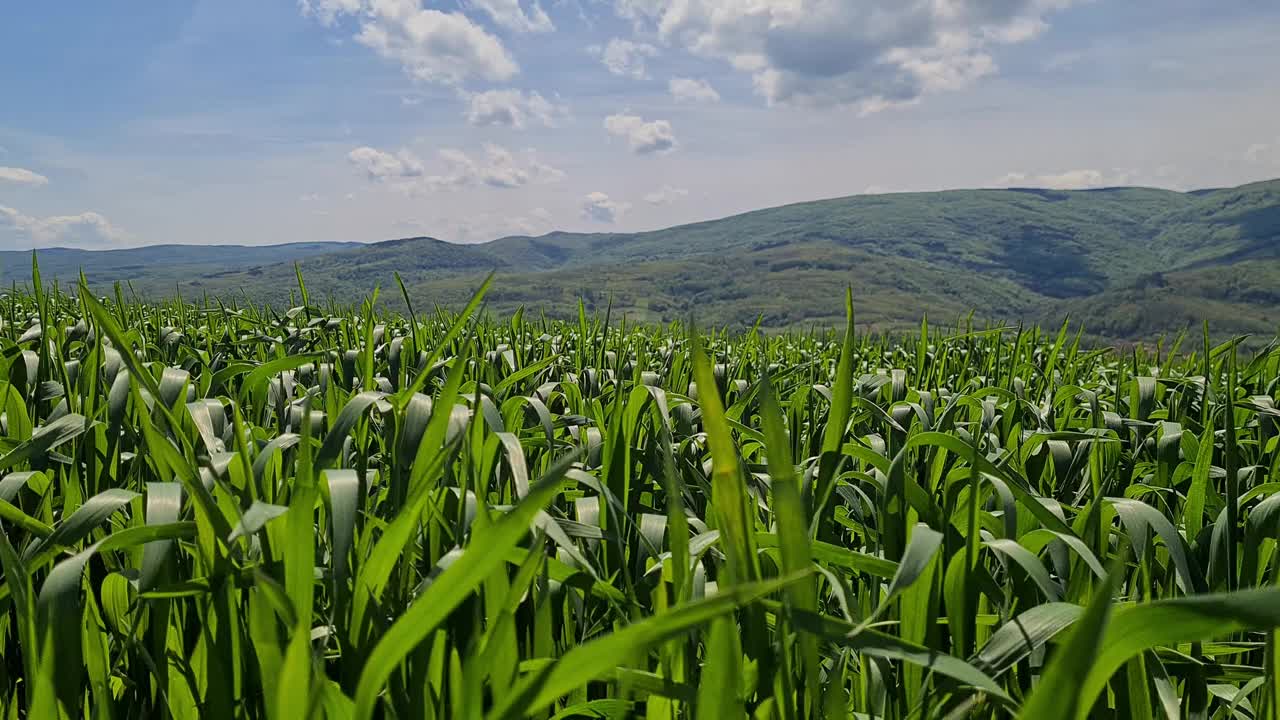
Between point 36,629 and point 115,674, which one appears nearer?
point 36,629

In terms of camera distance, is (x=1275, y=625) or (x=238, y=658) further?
(x=238, y=658)

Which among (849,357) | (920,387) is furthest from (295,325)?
(849,357)

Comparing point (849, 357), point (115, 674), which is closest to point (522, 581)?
point (849, 357)

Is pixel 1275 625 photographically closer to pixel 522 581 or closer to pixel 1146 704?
pixel 522 581

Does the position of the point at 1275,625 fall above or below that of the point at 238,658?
above

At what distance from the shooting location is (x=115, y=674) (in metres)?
1.23

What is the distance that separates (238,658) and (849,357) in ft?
2.81

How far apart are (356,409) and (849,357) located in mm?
890

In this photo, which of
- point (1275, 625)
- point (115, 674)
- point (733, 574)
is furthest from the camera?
point (115, 674)

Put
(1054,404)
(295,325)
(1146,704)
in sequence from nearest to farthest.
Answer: (1146,704) → (1054,404) → (295,325)

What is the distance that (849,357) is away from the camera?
841 millimetres

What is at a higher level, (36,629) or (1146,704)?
(36,629)

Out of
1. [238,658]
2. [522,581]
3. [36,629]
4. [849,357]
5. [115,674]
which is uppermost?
[849,357]

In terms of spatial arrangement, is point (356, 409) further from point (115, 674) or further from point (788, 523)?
point (788, 523)
